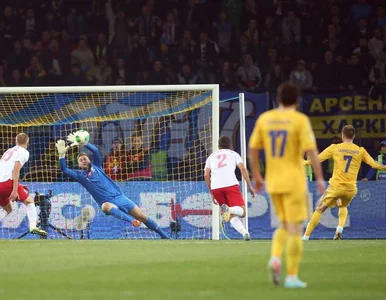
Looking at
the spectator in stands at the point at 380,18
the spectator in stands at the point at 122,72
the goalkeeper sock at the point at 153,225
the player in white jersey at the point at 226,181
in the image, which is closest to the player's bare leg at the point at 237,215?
the player in white jersey at the point at 226,181

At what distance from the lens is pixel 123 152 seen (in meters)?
20.5

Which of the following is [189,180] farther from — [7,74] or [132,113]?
[7,74]

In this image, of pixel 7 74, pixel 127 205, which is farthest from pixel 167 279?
pixel 7 74

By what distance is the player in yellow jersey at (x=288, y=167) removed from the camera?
350 inches

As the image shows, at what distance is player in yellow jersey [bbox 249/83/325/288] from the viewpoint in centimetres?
888

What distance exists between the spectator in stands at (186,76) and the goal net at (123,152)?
1.90 metres

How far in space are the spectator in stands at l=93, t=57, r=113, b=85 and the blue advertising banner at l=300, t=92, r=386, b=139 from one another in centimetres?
510

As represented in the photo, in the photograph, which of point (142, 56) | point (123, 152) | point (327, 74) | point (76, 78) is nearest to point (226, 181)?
point (123, 152)

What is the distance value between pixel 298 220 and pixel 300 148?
68 centimetres

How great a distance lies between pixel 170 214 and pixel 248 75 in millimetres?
5144

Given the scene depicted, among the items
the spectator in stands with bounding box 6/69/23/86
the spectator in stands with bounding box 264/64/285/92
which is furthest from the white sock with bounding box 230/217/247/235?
the spectator in stands with bounding box 6/69/23/86

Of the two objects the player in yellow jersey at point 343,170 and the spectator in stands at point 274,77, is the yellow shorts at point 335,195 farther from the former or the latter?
the spectator in stands at point 274,77

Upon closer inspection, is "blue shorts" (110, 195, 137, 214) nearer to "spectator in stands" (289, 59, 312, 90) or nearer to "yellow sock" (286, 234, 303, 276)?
"spectator in stands" (289, 59, 312, 90)

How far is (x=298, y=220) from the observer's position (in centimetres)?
891
